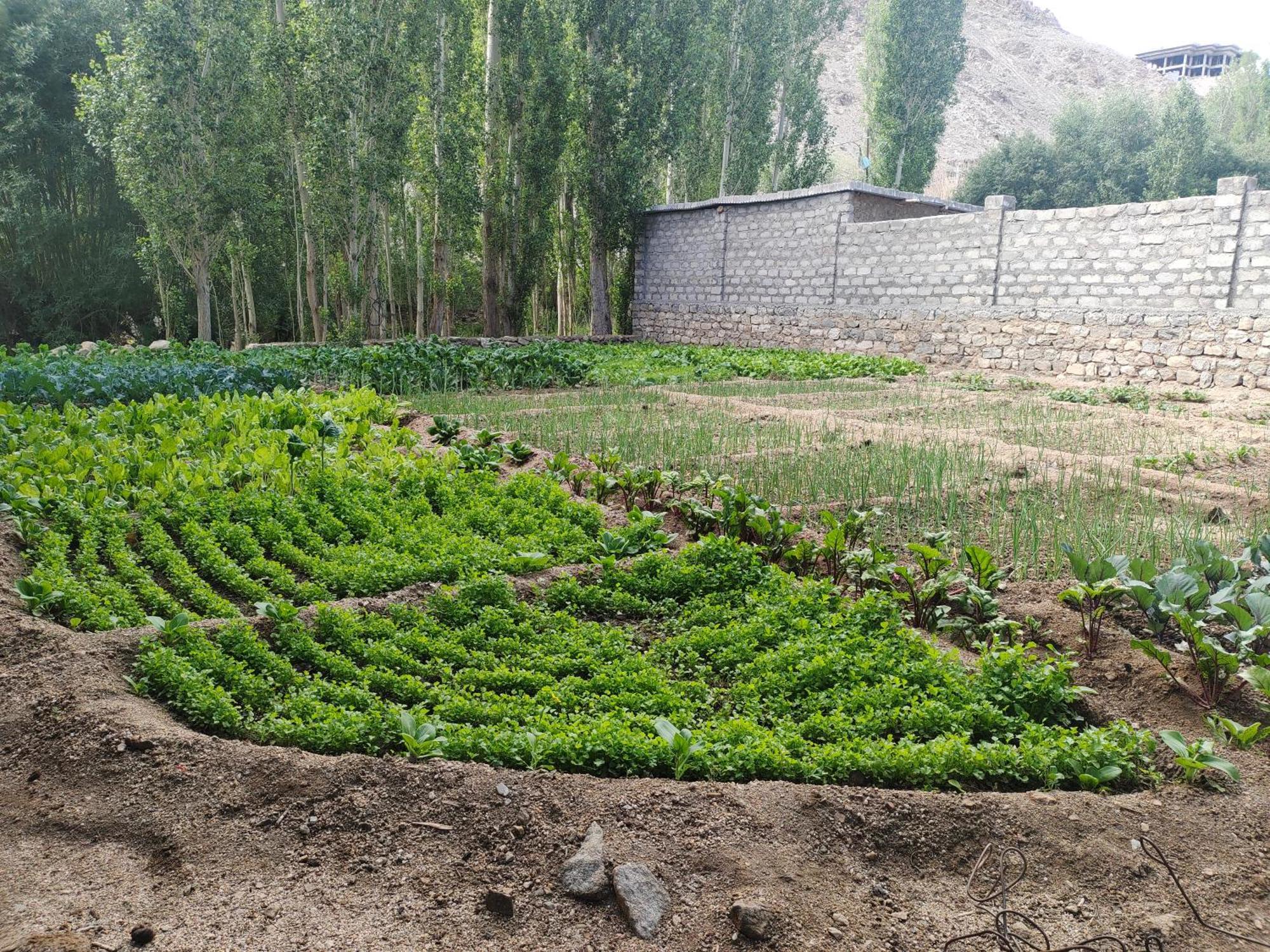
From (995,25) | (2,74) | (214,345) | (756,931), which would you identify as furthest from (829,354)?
(995,25)

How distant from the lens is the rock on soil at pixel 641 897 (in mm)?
2316

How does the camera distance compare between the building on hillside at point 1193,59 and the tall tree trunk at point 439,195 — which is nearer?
the tall tree trunk at point 439,195

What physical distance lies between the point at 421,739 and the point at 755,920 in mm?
1274

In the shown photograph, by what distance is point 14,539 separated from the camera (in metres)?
5.02

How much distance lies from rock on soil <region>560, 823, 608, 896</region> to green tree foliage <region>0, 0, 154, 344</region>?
79.6 feet

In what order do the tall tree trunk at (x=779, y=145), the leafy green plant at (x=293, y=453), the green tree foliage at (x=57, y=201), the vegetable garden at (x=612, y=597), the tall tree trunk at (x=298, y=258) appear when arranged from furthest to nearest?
1. the tall tree trunk at (x=779, y=145)
2. the green tree foliage at (x=57, y=201)
3. the tall tree trunk at (x=298, y=258)
4. the leafy green plant at (x=293, y=453)
5. the vegetable garden at (x=612, y=597)

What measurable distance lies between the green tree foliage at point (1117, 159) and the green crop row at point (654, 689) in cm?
3324

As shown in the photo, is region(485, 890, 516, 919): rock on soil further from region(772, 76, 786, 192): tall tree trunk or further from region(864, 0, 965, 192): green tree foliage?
region(864, 0, 965, 192): green tree foliage

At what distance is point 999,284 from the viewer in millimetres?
15062

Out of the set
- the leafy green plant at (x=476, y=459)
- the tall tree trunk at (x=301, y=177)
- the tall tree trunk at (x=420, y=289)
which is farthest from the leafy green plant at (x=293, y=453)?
the tall tree trunk at (x=420, y=289)

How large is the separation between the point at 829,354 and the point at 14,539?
13.9 meters

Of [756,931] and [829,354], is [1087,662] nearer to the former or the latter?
[756,931]

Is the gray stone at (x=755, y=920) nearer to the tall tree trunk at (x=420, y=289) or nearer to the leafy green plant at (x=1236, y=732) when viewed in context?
the leafy green plant at (x=1236, y=732)

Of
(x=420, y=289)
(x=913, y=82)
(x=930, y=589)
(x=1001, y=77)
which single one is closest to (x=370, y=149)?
(x=420, y=289)
